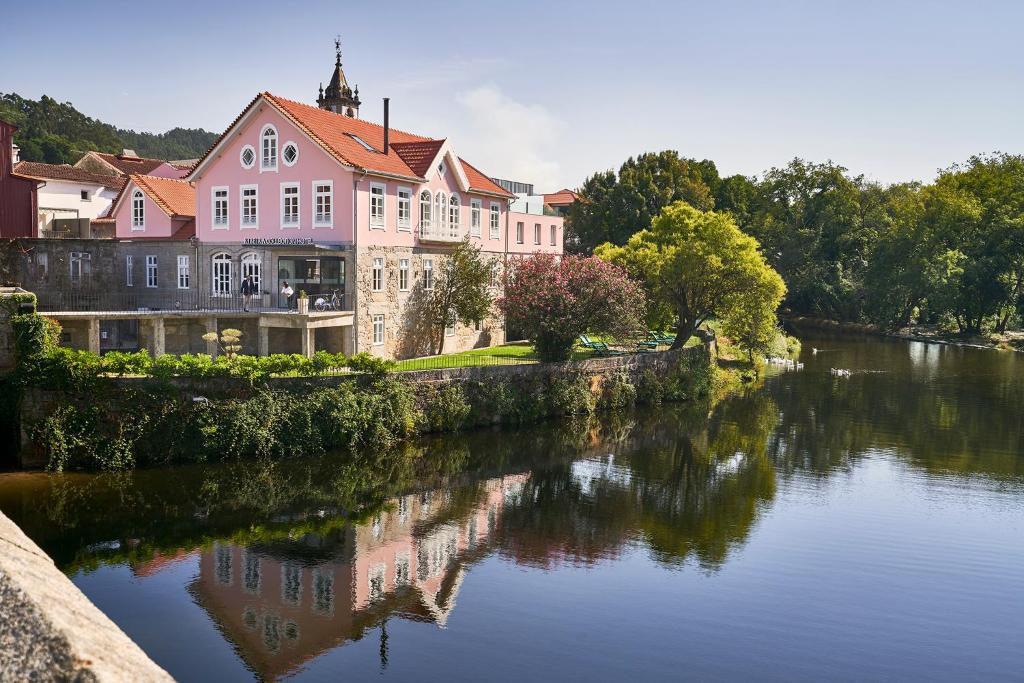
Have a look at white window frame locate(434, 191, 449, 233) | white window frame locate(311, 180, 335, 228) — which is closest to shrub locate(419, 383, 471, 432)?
white window frame locate(311, 180, 335, 228)

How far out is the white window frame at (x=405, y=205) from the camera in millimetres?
39625

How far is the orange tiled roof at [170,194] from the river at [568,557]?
1903 cm

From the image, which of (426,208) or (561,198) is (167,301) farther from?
(561,198)

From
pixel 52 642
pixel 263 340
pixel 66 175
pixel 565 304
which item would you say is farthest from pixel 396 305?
pixel 66 175

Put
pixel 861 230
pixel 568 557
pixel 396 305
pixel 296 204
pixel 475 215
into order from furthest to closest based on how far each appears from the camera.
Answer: pixel 861 230 → pixel 475 215 → pixel 396 305 → pixel 296 204 → pixel 568 557

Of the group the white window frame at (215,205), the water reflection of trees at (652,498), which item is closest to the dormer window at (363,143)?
the white window frame at (215,205)

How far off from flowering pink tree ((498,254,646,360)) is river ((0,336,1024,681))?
15.9 ft

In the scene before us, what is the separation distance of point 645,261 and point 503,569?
27.1m

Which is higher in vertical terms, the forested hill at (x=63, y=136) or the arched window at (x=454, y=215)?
the forested hill at (x=63, y=136)

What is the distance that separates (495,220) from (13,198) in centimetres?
2244

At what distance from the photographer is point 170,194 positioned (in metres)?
43.0

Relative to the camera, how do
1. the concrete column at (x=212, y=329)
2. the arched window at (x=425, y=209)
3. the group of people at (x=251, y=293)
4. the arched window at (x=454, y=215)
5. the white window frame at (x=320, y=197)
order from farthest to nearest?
the arched window at (x=454, y=215) → the arched window at (x=425, y=209) → the white window frame at (x=320, y=197) → the group of people at (x=251, y=293) → the concrete column at (x=212, y=329)

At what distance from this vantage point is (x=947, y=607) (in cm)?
1855

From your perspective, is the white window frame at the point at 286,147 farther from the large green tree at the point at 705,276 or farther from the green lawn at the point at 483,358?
the large green tree at the point at 705,276
